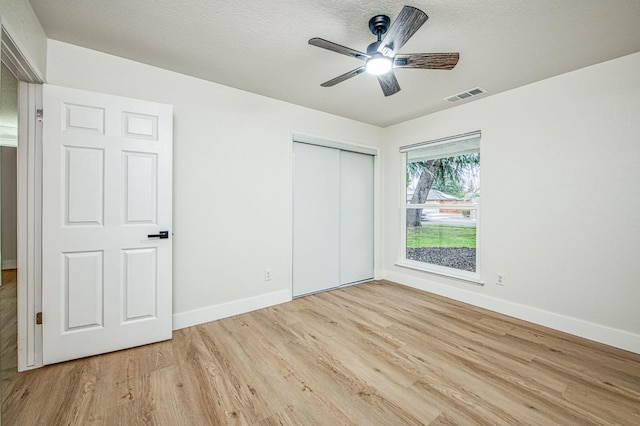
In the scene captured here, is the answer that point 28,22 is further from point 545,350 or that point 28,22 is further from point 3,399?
point 545,350

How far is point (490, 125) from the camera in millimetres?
3084

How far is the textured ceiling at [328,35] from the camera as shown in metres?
1.73

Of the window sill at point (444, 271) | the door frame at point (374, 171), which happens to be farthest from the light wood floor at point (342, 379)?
the door frame at point (374, 171)

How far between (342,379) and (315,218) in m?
2.11

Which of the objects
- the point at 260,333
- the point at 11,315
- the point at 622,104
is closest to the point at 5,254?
the point at 11,315

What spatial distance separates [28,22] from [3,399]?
2.32 m

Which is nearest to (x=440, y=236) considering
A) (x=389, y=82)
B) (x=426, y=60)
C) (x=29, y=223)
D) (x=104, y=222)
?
(x=389, y=82)

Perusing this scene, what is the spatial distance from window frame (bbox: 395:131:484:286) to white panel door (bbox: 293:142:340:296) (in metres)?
1.01

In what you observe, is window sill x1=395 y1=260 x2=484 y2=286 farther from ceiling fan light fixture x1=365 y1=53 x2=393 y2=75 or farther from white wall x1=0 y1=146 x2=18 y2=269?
white wall x1=0 y1=146 x2=18 y2=269

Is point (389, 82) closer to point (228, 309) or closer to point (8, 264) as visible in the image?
point (228, 309)

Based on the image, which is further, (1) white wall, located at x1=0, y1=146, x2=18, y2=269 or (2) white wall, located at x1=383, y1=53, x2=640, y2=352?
(1) white wall, located at x1=0, y1=146, x2=18, y2=269

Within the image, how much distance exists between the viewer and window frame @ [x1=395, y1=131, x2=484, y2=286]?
3.24 metres

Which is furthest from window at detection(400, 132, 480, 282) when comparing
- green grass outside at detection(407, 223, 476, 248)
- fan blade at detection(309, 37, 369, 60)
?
fan blade at detection(309, 37, 369, 60)

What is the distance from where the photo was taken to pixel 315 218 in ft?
12.0
